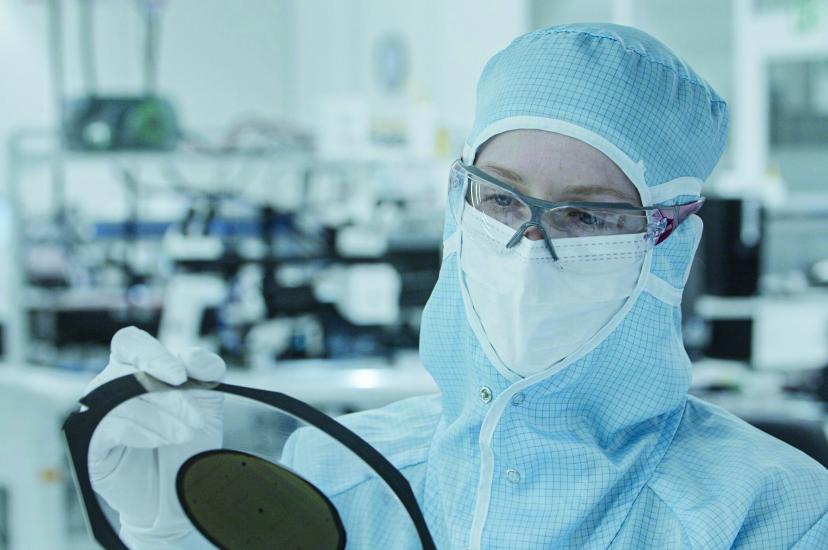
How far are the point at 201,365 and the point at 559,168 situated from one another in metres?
0.44

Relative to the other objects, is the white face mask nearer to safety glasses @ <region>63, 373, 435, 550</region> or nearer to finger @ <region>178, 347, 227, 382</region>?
safety glasses @ <region>63, 373, 435, 550</region>

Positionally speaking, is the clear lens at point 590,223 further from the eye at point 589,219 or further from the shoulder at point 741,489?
the shoulder at point 741,489

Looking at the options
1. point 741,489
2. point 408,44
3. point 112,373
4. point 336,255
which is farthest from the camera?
point 408,44

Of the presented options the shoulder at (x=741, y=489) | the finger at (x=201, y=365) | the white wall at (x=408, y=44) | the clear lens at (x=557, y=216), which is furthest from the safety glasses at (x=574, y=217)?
the white wall at (x=408, y=44)

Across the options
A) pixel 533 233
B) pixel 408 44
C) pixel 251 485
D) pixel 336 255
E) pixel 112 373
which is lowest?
pixel 336 255

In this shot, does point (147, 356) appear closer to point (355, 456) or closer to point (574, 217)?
point (355, 456)

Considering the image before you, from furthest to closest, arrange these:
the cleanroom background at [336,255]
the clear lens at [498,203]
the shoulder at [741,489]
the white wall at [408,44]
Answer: the white wall at [408,44] → the cleanroom background at [336,255] → the clear lens at [498,203] → the shoulder at [741,489]

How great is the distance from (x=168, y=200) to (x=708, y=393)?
9.82ft

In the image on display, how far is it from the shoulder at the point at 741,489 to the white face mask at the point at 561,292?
0.17 m

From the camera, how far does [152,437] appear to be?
41.5 inches

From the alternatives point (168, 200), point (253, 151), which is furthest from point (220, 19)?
point (253, 151)

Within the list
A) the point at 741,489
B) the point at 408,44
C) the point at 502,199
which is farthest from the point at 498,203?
the point at 408,44

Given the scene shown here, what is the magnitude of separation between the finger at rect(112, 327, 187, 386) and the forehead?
0.41 m

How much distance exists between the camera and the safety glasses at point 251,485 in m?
1.03
